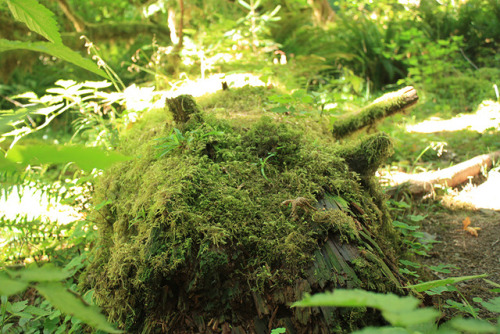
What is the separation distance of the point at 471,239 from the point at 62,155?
113 inches

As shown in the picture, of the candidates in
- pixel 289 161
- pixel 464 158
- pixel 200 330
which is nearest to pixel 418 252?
pixel 289 161

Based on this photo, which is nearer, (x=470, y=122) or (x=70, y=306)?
(x=70, y=306)

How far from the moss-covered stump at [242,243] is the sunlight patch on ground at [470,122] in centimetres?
353

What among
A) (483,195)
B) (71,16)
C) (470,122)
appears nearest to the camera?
(483,195)

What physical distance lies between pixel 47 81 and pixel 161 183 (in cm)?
622

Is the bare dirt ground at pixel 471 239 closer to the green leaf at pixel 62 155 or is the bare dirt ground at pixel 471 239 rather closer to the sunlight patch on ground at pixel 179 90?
the green leaf at pixel 62 155

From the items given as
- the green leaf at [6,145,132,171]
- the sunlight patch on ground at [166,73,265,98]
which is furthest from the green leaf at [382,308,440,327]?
the sunlight patch on ground at [166,73,265,98]

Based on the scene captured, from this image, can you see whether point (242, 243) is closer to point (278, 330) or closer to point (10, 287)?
point (278, 330)

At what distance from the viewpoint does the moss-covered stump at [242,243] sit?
4.55 ft

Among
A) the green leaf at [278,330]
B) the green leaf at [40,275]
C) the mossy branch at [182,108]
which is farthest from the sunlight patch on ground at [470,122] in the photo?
the green leaf at [40,275]

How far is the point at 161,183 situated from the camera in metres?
1.83

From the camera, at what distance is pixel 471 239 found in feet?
8.34

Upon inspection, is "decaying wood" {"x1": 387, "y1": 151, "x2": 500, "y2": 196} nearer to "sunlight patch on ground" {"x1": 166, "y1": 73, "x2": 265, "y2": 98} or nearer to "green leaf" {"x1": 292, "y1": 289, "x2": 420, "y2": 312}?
"sunlight patch on ground" {"x1": 166, "y1": 73, "x2": 265, "y2": 98}

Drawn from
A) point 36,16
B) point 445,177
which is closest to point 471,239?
point 445,177
